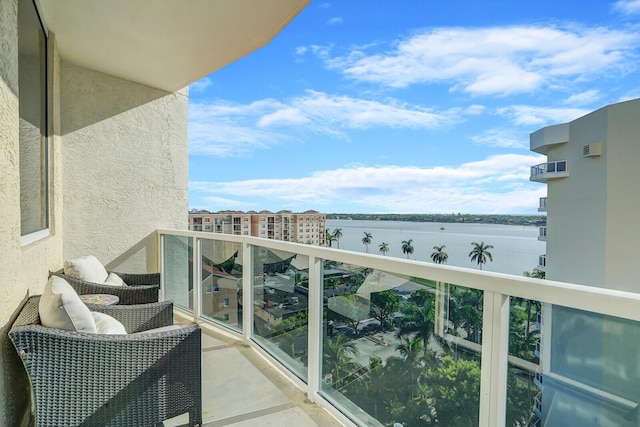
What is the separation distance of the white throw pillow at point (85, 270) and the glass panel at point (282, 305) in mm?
1518

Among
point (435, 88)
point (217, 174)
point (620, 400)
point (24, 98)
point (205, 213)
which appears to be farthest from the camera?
point (435, 88)

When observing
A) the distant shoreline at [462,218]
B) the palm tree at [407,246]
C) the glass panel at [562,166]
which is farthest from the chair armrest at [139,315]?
the glass panel at [562,166]

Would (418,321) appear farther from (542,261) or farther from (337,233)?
(542,261)

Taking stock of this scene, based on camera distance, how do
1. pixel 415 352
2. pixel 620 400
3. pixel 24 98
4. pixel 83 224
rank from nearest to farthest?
pixel 620 400
pixel 415 352
pixel 24 98
pixel 83 224

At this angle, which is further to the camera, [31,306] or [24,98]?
[24,98]

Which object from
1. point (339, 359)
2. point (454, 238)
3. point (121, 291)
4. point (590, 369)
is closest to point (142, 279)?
point (121, 291)

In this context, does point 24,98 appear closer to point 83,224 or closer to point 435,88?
point 83,224

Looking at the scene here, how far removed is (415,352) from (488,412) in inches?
18.0

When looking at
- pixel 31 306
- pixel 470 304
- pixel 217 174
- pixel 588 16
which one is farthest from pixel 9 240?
pixel 588 16

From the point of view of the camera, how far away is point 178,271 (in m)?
4.90

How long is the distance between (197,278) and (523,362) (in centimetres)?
379

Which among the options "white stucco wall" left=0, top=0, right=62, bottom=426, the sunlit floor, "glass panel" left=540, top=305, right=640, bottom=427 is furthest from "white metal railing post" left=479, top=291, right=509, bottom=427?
"white stucco wall" left=0, top=0, right=62, bottom=426

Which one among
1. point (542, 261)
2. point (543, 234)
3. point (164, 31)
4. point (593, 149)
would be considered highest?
point (593, 149)

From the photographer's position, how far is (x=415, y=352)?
193cm
